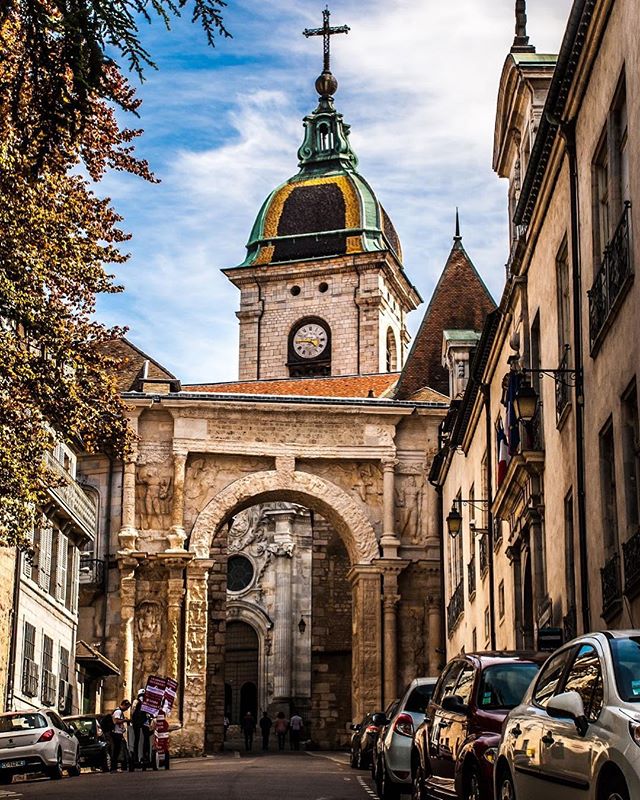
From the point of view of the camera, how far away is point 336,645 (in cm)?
6034

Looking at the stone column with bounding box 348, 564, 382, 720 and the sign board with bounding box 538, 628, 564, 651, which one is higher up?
the stone column with bounding box 348, 564, 382, 720

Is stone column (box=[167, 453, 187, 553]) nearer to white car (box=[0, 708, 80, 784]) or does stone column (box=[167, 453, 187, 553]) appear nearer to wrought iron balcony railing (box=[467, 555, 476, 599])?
wrought iron balcony railing (box=[467, 555, 476, 599])

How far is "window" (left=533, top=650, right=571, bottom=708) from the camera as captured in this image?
992 cm

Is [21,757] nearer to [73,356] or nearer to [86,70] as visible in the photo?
[73,356]

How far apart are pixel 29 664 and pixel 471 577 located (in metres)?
10.2

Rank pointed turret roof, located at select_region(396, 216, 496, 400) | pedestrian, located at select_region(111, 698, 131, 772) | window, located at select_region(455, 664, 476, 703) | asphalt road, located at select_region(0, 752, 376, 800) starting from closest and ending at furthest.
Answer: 1. window, located at select_region(455, 664, 476, 703)
2. asphalt road, located at select_region(0, 752, 376, 800)
3. pedestrian, located at select_region(111, 698, 131, 772)
4. pointed turret roof, located at select_region(396, 216, 496, 400)

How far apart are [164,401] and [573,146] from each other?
27.7 metres

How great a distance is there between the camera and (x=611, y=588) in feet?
55.5

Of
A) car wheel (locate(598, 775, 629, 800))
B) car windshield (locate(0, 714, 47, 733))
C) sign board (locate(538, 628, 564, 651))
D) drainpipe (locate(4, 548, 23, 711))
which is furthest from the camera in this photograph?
drainpipe (locate(4, 548, 23, 711))

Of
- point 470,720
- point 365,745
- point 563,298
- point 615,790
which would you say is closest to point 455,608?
point 365,745

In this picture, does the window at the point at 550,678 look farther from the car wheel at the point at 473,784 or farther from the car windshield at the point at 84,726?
the car windshield at the point at 84,726

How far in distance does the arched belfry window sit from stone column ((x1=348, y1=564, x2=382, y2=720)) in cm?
3204

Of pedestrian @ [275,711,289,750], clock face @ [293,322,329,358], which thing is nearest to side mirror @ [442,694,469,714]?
pedestrian @ [275,711,289,750]

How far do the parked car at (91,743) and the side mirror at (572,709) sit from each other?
2399cm
